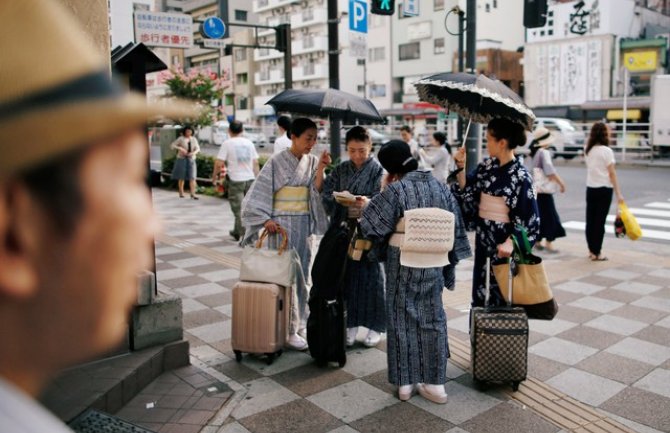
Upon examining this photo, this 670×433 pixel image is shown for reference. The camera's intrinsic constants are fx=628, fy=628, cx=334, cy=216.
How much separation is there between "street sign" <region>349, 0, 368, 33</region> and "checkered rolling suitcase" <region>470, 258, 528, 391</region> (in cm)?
659

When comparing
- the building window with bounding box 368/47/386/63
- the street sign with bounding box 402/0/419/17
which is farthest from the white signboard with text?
the street sign with bounding box 402/0/419/17

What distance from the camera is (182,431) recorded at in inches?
134

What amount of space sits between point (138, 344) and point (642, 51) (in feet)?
117

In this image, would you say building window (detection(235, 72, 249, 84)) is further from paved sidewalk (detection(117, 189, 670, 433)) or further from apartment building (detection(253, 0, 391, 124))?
paved sidewalk (detection(117, 189, 670, 433))

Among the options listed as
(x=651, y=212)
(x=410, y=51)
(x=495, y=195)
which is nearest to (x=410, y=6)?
(x=651, y=212)

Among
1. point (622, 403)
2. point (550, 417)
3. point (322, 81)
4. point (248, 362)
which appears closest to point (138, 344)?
point (248, 362)

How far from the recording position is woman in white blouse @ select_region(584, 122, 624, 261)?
726 cm

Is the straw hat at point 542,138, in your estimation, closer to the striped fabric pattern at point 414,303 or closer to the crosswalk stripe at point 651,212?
the striped fabric pattern at point 414,303

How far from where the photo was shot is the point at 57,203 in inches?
26.7

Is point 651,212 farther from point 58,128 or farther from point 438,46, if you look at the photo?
point 438,46

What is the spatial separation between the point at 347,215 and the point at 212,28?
10.8m

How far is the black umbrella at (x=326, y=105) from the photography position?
4.76 metres

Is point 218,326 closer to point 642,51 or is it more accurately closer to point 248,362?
point 248,362

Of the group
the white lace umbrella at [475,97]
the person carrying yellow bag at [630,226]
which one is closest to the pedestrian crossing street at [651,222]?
the person carrying yellow bag at [630,226]
